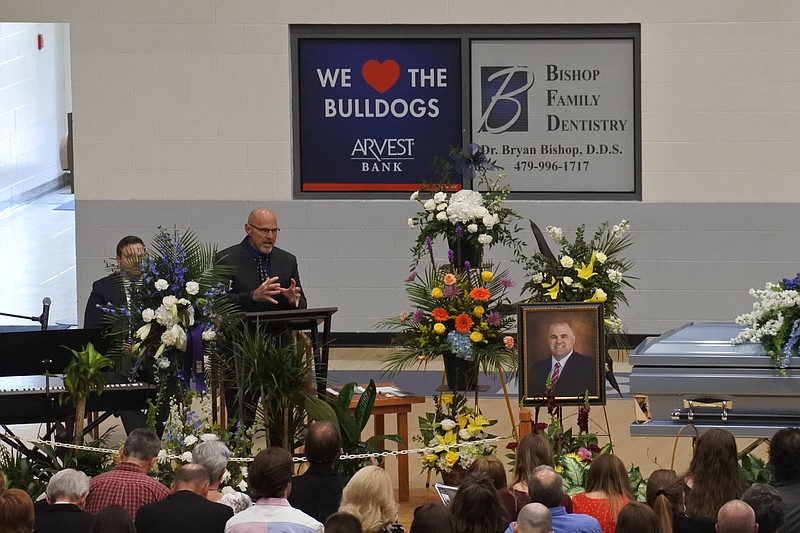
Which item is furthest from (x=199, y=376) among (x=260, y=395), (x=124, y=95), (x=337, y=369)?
(x=124, y=95)

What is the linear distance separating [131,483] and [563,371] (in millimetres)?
2422

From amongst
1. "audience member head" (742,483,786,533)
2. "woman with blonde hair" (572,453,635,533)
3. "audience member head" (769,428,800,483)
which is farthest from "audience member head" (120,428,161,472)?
"audience member head" (769,428,800,483)

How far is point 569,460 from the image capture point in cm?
639

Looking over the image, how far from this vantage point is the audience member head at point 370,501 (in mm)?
4855

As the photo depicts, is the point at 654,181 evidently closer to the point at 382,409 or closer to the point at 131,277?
the point at 382,409

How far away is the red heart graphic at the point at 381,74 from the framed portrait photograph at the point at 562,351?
16.6 ft

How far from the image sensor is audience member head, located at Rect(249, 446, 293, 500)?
504 centimetres

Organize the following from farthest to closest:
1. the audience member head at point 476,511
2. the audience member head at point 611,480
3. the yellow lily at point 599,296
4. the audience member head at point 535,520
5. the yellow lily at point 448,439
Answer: the yellow lily at point 599,296 < the yellow lily at point 448,439 < the audience member head at point 611,480 < the audience member head at point 476,511 < the audience member head at point 535,520

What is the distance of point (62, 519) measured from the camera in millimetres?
4957

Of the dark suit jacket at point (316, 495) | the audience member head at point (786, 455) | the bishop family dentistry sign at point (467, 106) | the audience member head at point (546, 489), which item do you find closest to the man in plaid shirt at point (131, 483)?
the dark suit jacket at point (316, 495)

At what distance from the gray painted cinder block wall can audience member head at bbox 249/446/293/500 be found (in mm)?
6709

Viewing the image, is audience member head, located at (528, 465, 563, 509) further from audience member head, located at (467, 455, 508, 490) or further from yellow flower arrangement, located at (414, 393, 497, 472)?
yellow flower arrangement, located at (414, 393, 497, 472)

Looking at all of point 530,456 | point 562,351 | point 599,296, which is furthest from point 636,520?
point 599,296

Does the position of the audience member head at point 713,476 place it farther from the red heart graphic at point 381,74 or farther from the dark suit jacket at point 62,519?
the red heart graphic at point 381,74
